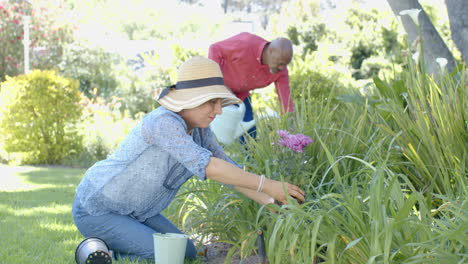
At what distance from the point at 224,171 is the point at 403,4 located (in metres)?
3.32

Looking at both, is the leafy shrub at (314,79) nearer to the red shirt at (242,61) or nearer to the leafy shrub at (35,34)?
the red shirt at (242,61)

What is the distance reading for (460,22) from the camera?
13.3 ft

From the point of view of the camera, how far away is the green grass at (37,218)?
10.4 ft

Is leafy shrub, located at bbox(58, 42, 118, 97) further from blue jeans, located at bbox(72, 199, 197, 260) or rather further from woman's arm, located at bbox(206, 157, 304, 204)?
woman's arm, located at bbox(206, 157, 304, 204)

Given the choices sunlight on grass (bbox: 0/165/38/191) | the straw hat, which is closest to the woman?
the straw hat

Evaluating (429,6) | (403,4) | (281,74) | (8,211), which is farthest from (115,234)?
(429,6)

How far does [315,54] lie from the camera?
9.75 meters

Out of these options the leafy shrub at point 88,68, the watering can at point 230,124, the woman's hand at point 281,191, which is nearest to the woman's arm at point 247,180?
the woman's hand at point 281,191

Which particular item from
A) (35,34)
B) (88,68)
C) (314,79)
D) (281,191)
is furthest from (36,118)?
(35,34)

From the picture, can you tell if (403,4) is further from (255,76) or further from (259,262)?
(259,262)

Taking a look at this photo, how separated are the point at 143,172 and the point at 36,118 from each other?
586cm

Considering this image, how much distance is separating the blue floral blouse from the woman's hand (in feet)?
1.50

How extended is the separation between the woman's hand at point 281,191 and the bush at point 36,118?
637cm

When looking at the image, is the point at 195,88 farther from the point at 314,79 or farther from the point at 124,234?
the point at 314,79
